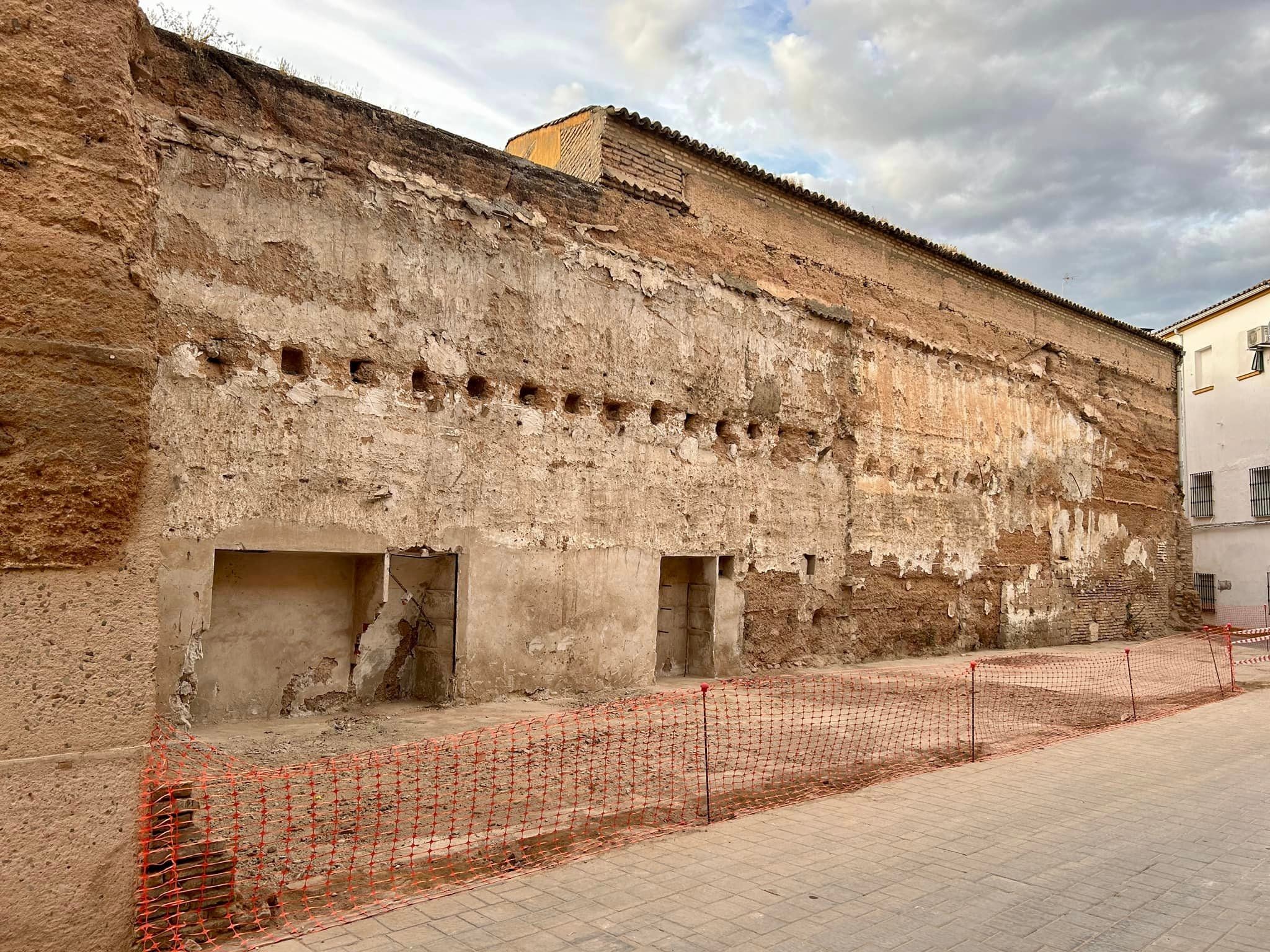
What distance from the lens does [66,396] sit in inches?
136

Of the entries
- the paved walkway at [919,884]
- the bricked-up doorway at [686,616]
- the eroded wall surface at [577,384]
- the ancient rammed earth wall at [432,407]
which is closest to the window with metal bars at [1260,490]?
the ancient rammed earth wall at [432,407]

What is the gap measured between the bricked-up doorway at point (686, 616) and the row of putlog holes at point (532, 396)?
1.77 metres

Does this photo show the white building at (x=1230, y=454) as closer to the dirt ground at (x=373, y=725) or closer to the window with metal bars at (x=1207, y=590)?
the window with metal bars at (x=1207, y=590)

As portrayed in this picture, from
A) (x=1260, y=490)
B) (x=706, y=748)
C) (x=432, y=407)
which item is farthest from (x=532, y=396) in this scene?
(x=1260, y=490)

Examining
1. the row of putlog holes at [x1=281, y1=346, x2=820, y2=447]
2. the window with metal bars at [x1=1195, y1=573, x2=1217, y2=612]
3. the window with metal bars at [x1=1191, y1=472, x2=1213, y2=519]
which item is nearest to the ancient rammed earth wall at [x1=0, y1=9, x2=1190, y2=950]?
the row of putlog holes at [x1=281, y1=346, x2=820, y2=447]

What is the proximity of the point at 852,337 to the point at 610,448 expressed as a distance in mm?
5118

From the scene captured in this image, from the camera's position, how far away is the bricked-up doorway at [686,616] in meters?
11.5

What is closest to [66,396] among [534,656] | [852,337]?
[534,656]

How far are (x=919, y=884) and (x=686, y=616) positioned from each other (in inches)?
290

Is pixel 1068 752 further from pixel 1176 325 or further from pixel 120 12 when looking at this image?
pixel 1176 325

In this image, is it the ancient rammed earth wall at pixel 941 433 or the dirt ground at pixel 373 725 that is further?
the ancient rammed earth wall at pixel 941 433

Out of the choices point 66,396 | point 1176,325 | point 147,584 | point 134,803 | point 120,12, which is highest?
point 1176,325

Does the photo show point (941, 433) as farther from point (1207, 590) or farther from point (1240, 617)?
point (1207, 590)

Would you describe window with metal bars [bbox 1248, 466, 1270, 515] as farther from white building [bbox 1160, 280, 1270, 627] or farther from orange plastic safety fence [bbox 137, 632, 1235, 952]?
orange plastic safety fence [bbox 137, 632, 1235, 952]
